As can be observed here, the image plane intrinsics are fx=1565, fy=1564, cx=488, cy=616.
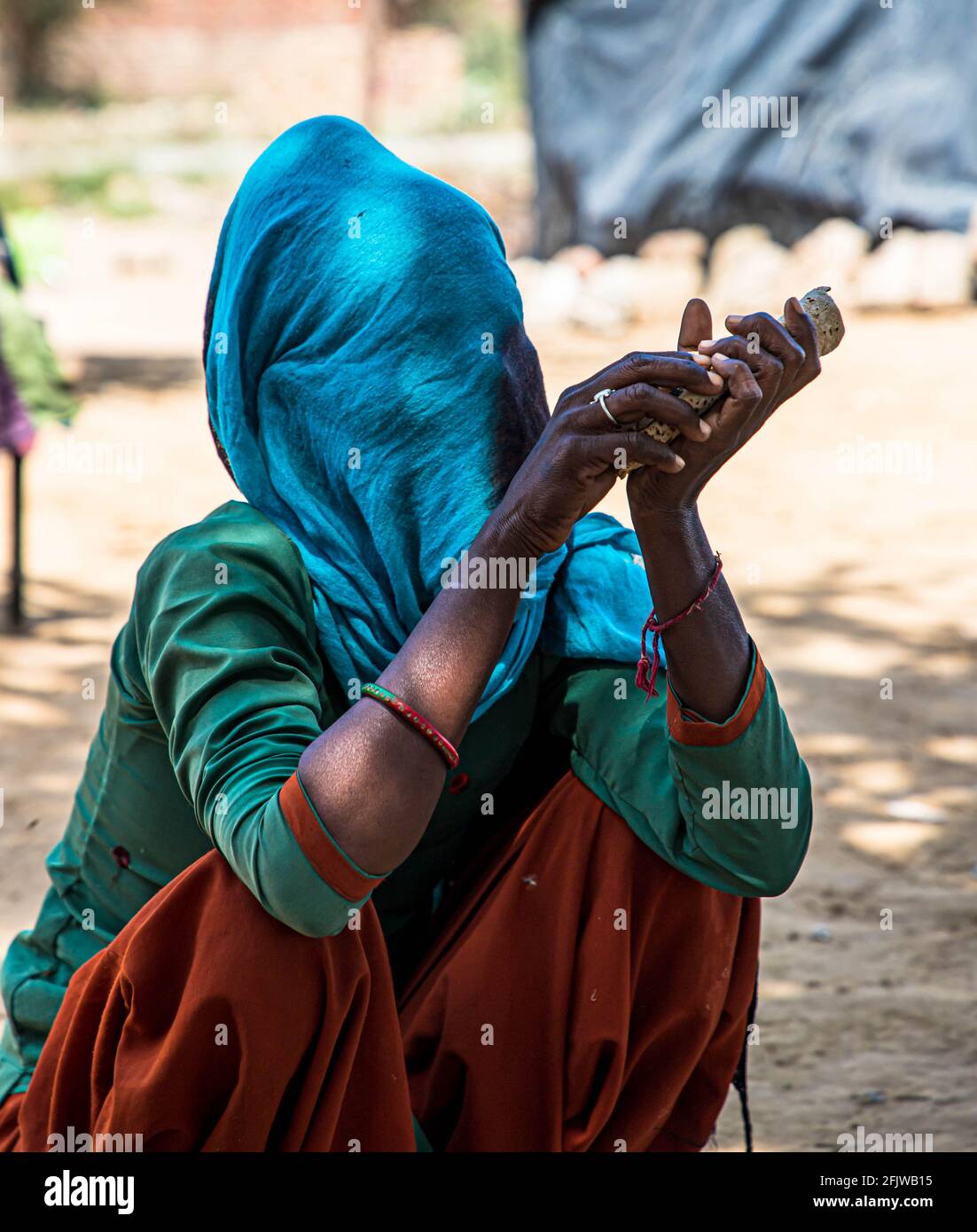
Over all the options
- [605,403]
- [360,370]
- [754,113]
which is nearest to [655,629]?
[605,403]

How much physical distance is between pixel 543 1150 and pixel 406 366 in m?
0.96

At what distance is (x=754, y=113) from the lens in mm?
11148

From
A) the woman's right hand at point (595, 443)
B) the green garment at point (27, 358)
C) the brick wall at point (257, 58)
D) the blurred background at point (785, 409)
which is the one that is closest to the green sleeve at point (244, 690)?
the woman's right hand at point (595, 443)

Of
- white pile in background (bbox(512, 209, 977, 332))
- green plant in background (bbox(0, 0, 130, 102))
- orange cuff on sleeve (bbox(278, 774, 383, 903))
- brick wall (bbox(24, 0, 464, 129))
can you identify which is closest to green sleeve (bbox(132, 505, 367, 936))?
orange cuff on sleeve (bbox(278, 774, 383, 903))

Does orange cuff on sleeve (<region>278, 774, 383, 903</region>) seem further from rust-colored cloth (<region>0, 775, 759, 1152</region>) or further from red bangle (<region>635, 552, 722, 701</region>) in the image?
red bangle (<region>635, 552, 722, 701</region>)

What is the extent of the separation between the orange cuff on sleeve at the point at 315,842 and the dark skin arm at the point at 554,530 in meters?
0.01

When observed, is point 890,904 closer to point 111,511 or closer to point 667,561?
point 667,561

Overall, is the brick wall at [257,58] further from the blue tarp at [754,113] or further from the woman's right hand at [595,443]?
the woman's right hand at [595,443]

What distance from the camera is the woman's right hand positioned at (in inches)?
61.7

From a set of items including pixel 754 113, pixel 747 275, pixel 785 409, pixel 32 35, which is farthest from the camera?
pixel 32 35

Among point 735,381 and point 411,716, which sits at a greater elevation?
point 735,381

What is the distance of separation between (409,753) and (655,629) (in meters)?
0.33

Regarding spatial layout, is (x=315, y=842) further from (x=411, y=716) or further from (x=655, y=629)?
(x=655, y=629)

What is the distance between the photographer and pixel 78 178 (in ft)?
63.5
